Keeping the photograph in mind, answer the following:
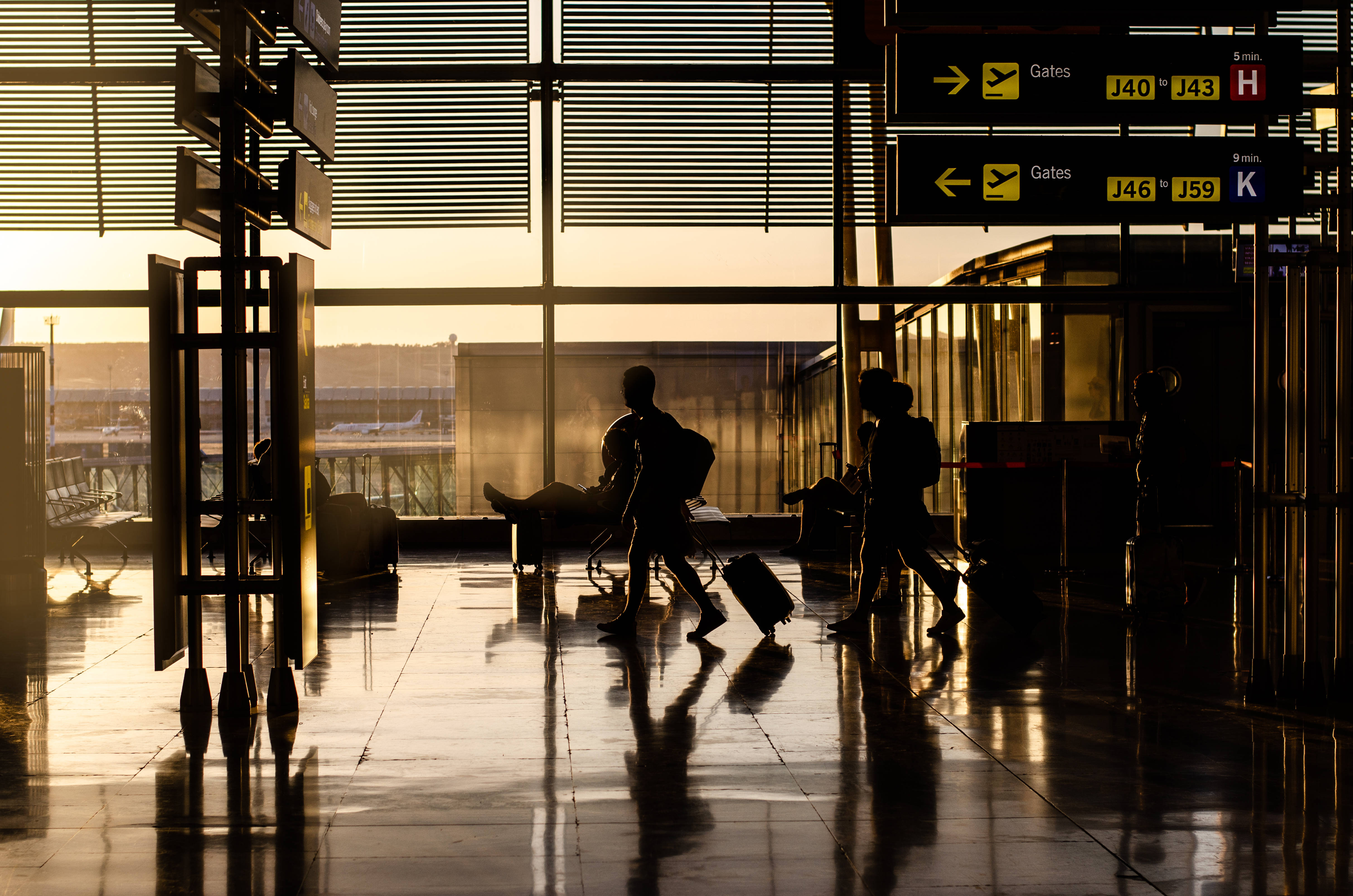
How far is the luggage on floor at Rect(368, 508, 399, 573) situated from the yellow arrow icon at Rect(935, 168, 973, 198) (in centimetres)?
585

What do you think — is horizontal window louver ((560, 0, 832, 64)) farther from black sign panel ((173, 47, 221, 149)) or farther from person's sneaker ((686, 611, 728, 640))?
black sign panel ((173, 47, 221, 149))

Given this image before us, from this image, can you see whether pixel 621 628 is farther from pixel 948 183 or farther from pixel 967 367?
pixel 967 367

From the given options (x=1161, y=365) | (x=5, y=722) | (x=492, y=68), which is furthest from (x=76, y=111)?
(x=1161, y=365)

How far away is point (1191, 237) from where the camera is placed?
13.2 m

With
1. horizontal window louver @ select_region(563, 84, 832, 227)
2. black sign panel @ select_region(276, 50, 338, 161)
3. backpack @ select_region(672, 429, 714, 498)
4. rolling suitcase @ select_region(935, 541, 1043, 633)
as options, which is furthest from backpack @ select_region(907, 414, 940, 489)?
horizontal window louver @ select_region(563, 84, 832, 227)

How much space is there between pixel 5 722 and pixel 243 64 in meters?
2.97

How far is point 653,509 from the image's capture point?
7.70 metres

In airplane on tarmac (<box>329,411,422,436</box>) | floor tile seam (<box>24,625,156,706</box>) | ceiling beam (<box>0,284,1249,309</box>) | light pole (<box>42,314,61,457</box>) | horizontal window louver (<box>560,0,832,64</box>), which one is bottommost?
floor tile seam (<box>24,625,156,706</box>)

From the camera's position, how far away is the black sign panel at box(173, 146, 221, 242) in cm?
529

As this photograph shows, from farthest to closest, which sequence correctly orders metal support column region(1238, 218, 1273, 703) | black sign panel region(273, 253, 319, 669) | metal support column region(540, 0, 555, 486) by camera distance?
metal support column region(540, 0, 555, 486)
metal support column region(1238, 218, 1273, 703)
black sign panel region(273, 253, 319, 669)

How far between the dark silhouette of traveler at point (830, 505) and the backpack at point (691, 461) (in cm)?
125

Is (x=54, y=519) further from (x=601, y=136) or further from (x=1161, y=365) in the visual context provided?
(x=1161, y=365)

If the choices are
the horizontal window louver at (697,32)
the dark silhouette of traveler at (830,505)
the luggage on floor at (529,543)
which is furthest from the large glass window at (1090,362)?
the luggage on floor at (529,543)

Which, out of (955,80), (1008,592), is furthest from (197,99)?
(1008,592)
